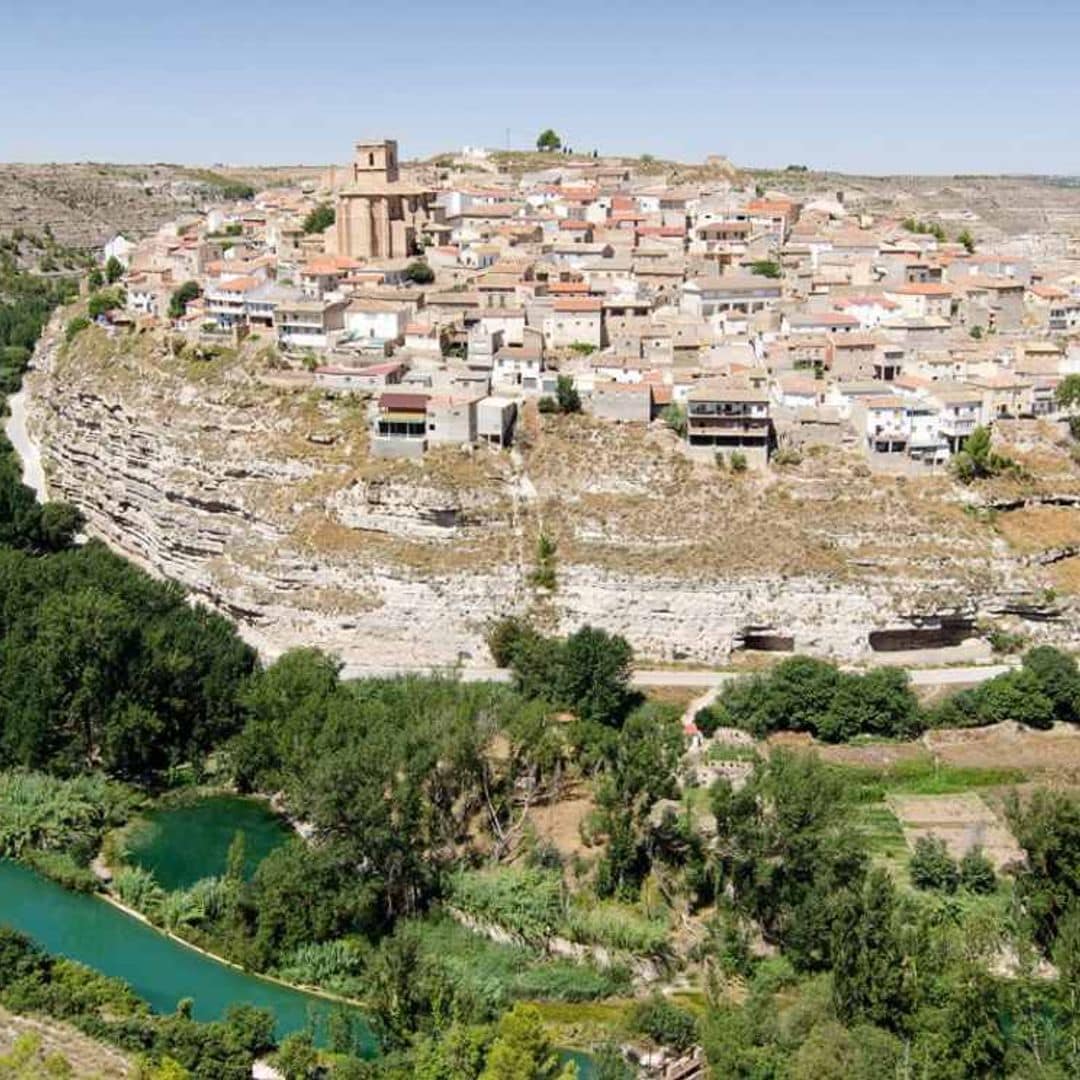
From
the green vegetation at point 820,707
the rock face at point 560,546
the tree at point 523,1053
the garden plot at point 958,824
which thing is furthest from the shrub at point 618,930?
the rock face at point 560,546

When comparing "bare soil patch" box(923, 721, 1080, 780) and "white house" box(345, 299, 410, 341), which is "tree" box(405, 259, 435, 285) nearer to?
"white house" box(345, 299, 410, 341)

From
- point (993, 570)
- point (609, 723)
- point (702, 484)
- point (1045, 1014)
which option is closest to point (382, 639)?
point (609, 723)

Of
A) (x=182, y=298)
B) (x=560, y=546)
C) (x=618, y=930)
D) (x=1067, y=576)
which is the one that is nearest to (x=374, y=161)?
(x=182, y=298)

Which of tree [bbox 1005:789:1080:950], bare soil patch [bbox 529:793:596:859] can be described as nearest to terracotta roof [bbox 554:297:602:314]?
bare soil patch [bbox 529:793:596:859]

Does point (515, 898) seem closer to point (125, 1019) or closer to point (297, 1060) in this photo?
point (297, 1060)

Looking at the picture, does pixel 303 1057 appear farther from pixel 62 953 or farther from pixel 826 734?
pixel 826 734

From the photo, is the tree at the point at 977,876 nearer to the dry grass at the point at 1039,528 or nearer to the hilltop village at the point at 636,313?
the dry grass at the point at 1039,528

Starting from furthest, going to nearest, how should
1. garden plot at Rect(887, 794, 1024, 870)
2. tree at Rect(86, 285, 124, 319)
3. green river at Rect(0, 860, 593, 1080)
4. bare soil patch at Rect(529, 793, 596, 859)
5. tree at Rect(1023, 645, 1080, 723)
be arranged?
tree at Rect(86, 285, 124, 319)
tree at Rect(1023, 645, 1080, 723)
bare soil patch at Rect(529, 793, 596, 859)
garden plot at Rect(887, 794, 1024, 870)
green river at Rect(0, 860, 593, 1080)
